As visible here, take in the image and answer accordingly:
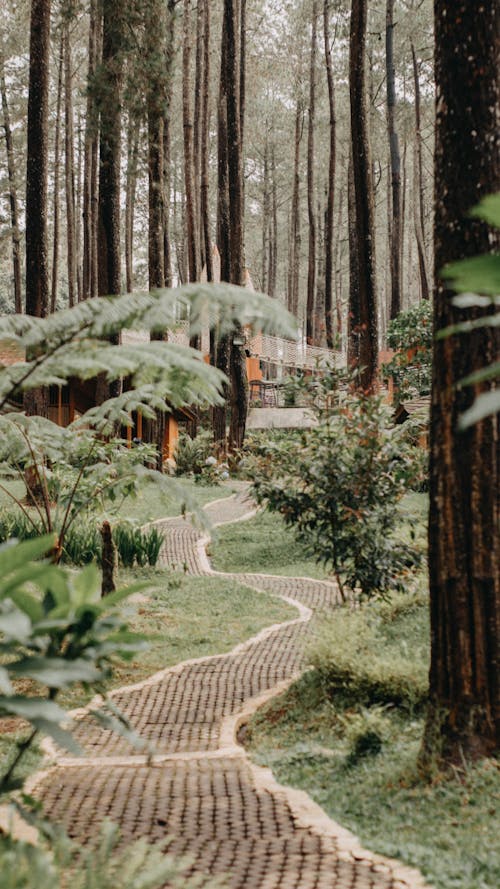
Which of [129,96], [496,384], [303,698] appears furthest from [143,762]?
[129,96]

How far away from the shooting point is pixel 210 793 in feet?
13.5

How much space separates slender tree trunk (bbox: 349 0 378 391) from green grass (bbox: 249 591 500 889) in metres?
7.08

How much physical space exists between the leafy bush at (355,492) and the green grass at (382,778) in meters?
1.58

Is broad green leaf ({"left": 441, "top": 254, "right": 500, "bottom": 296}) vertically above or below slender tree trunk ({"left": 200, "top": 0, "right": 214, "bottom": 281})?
below

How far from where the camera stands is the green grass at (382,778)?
3.32 meters

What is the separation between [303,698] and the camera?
5.68m

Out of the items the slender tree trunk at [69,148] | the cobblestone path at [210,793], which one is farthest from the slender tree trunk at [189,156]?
the cobblestone path at [210,793]

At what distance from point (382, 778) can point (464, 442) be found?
65.0 inches

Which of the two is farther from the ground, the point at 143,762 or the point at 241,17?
the point at 241,17

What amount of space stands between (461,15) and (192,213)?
21456mm

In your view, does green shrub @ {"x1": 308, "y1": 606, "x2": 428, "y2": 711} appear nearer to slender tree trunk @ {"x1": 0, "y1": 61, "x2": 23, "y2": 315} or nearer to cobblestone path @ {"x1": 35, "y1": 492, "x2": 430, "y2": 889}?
cobblestone path @ {"x1": 35, "y1": 492, "x2": 430, "y2": 889}

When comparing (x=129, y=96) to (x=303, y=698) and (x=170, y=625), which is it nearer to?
(x=170, y=625)

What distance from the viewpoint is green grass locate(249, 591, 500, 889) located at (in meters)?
3.32

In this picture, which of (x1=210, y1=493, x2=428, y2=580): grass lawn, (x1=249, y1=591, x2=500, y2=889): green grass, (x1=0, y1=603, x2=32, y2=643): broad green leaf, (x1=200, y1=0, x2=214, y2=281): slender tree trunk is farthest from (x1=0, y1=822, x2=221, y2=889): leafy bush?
(x1=200, y1=0, x2=214, y2=281): slender tree trunk
